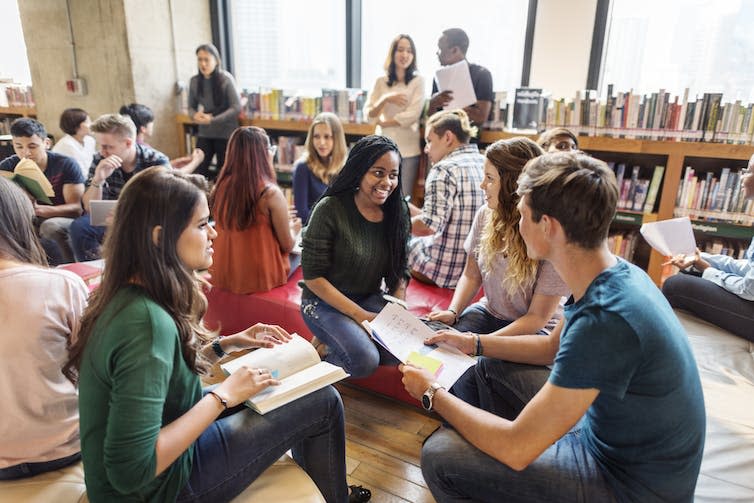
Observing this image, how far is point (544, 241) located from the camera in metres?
1.17

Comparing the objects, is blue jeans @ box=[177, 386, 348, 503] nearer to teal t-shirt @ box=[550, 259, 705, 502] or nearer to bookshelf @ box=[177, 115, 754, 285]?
teal t-shirt @ box=[550, 259, 705, 502]

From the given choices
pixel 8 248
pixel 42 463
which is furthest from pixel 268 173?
pixel 42 463

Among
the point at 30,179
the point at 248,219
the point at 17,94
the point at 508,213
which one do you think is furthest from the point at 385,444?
the point at 17,94

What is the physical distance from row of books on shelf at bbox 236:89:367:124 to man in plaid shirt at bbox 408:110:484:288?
1.87 metres

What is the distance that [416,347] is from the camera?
1691 millimetres

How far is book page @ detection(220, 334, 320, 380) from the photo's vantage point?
1.38 metres

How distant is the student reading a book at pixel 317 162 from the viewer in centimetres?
342

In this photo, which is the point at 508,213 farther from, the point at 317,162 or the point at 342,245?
the point at 317,162

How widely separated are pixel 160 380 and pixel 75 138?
4245 millimetres

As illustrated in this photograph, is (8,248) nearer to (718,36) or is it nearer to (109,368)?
(109,368)

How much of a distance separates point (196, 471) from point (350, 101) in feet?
12.4

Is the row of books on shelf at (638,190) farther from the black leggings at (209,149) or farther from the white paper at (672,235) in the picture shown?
the black leggings at (209,149)

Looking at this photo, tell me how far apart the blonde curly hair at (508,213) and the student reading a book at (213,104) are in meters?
3.49

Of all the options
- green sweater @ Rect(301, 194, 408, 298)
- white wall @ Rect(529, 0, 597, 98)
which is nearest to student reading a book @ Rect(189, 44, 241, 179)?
white wall @ Rect(529, 0, 597, 98)
